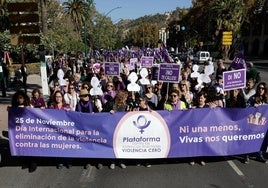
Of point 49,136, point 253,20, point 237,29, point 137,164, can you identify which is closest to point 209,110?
point 137,164

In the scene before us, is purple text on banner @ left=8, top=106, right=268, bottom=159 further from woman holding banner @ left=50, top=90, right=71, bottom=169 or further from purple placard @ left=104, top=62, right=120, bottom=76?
purple placard @ left=104, top=62, right=120, bottom=76

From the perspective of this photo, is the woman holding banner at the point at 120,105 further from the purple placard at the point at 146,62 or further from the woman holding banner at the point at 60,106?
the purple placard at the point at 146,62

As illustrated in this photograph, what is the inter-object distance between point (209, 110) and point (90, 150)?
2.26 metres

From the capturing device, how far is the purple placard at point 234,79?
25.7 feet

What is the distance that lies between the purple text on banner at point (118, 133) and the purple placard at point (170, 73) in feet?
6.81

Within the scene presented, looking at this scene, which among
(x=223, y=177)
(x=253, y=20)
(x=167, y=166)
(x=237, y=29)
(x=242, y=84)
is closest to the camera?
(x=223, y=177)

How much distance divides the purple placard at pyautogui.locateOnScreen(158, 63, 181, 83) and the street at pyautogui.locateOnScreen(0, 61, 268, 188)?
2.16 m

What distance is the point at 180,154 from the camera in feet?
23.1

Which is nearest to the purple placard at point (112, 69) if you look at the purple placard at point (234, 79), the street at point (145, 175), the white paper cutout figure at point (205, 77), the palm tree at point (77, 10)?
the white paper cutout figure at point (205, 77)

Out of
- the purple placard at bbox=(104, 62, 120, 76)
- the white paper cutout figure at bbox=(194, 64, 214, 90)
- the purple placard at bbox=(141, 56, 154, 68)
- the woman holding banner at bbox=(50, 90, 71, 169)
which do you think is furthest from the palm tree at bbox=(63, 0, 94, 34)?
the woman holding banner at bbox=(50, 90, 71, 169)

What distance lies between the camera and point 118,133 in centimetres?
698

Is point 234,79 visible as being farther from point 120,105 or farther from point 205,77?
point 120,105

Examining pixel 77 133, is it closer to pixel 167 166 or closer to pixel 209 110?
pixel 167 166

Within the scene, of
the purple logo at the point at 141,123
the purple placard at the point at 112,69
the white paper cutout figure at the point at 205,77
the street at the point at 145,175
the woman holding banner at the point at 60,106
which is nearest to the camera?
the street at the point at 145,175
